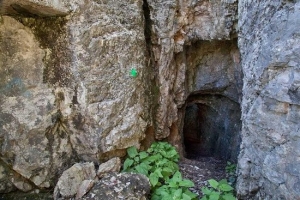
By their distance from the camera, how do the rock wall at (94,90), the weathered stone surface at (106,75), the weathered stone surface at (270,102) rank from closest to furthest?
the weathered stone surface at (270,102) → the rock wall at (94,90) → the weathered stone surface at (106,75)

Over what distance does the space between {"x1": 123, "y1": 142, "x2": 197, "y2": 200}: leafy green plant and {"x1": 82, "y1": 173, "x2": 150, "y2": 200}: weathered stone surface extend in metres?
0.20

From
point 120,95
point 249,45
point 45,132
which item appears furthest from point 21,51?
point 249,45

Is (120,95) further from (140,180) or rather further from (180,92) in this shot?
(180,92)

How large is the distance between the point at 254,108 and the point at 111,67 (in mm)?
1928

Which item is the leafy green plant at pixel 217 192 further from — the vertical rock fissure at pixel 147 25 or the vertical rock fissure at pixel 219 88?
the vertical rock fissure at pixel 219 88

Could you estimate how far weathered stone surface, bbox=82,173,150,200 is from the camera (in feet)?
9.64

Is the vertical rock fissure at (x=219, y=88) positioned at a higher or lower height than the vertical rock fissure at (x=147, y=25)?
lower

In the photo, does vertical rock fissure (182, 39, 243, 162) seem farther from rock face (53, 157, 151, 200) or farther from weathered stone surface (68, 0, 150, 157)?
rock face (53, 157, 151, 200)

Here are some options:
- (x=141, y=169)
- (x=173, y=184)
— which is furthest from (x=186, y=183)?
(x=141, y=169)

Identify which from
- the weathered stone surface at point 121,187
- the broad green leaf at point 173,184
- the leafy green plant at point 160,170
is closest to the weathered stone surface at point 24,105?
the weathered stone surface at point 121,187

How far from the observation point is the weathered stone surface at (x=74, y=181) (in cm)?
304

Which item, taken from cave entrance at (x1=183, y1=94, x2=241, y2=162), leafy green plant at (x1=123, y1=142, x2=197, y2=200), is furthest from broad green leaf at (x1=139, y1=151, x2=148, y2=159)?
cave entrance at (x1=183, y1=94, x2=241, y2=162)

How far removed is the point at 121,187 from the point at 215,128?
5027 mm

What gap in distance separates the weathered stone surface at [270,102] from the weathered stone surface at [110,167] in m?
1.65
